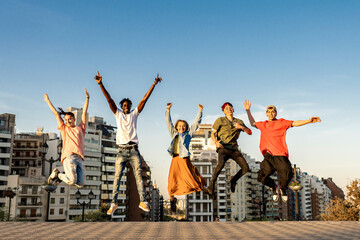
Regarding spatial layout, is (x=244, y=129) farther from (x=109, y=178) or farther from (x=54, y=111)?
(x=109, y=178)

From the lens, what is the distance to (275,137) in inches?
444

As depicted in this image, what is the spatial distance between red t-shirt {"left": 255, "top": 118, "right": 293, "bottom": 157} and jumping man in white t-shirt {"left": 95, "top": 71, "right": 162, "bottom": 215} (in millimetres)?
3535

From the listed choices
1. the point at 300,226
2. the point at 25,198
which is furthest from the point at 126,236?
the point at 25,198

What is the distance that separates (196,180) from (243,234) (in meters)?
3.34

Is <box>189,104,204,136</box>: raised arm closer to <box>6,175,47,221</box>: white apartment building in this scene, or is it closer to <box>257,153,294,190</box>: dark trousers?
<box>257,153,294,190</box>: dark trousers

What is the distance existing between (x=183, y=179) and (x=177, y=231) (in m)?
2.79

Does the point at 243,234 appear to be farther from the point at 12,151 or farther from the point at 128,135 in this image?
the point at 12,151

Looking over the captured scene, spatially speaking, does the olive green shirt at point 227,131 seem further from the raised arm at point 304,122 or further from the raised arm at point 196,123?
the raised arm at point 304,122

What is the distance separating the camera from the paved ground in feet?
24.7

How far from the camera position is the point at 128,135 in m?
10.6

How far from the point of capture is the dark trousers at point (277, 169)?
10.9 m

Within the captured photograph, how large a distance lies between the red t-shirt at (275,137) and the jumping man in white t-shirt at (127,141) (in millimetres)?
3535

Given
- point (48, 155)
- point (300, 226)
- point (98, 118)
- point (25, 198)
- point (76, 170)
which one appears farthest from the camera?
point (98, 118)

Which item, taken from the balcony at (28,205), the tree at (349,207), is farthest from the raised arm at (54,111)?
the balcony at (28,205)
